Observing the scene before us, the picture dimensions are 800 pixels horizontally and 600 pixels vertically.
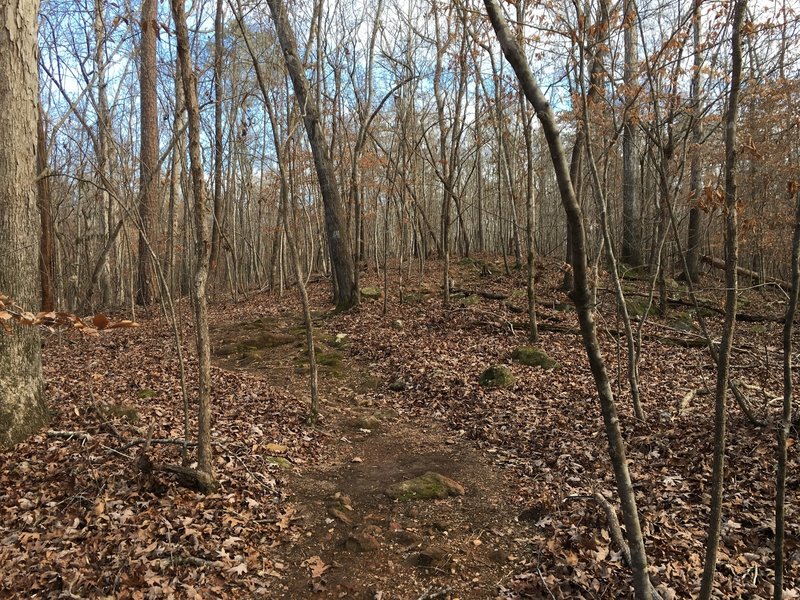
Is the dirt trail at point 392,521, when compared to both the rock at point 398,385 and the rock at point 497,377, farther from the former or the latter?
the rock at point 497,377

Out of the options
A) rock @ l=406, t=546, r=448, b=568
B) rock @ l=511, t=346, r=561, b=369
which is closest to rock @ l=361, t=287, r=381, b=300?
rock @ l=511, t=346, r=561, b=369

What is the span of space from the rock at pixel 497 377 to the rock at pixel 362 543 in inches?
160

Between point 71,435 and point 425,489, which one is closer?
point 425,489

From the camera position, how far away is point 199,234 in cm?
424

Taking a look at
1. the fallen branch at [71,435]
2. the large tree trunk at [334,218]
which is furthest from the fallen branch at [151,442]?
the large tree trunk at [334,218]

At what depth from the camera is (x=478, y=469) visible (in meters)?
5.42

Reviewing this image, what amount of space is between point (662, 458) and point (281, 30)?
34.9 ft

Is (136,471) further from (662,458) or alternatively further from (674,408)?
(674,408)

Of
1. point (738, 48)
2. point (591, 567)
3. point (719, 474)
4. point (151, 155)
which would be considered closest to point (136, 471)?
point (591, 567)

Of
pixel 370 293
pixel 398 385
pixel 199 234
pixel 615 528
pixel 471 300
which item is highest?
pixel 199 234

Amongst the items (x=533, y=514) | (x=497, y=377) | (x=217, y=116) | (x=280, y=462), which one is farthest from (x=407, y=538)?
(x=217, y=116)

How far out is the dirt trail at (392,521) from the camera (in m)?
3.61

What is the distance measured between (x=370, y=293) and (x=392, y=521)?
998 centimetres

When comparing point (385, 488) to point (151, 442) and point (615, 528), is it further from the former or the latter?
point (615, 528)
